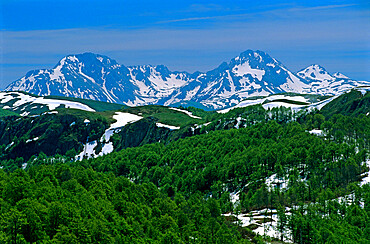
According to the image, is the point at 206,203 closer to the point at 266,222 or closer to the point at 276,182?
the point at 266,222

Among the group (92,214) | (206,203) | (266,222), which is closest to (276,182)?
(266,222)

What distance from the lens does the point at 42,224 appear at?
Result: 72688 mm

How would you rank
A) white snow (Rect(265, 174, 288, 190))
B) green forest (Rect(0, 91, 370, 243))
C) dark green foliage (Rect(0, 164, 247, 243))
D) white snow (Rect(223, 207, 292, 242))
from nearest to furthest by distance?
dark green foliage (Rect(0, 164, 247, 243)), green forest (Rect(0, 91, 370, 243)), white snow (Rect(223, 207, 292, 242)), white snow (Rect(265, 174, 288, 190))

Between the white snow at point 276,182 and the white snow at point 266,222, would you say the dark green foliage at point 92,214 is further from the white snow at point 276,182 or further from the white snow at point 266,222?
the white snow at point 276,182

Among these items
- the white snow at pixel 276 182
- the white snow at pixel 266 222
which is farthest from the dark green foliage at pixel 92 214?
the white snow at pixel 276 182

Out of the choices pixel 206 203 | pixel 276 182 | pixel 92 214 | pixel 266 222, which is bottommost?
pixel 266 222

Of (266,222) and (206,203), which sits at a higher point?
(206,203)

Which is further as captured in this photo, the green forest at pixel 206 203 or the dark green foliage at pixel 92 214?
the green forest at pixel 206 203

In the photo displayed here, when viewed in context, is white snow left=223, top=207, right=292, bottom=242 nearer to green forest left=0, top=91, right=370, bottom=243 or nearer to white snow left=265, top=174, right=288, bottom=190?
green forest left=0, top=91, right=370, bottom=243

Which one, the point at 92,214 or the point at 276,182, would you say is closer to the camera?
the point at 92,214

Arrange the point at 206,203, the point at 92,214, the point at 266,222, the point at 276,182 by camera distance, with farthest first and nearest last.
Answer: the point at 276,182
the point at 206,203
the point at 266,222
the point at 92,214

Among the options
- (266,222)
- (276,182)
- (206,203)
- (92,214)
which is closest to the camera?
(92,214)

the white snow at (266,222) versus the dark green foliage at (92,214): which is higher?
the dark green foliage at (92,214)

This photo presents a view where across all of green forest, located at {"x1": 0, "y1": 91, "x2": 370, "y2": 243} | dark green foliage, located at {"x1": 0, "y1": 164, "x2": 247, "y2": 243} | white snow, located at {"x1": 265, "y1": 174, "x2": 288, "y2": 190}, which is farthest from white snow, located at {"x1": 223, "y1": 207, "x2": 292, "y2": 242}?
white snow, located at {"x1": 265, "y1": 174, "x2": 288, "y2": 190}
